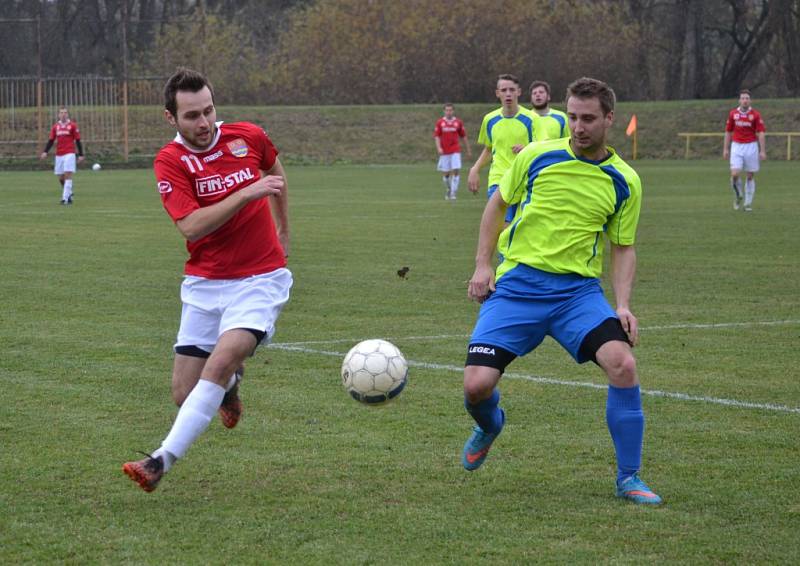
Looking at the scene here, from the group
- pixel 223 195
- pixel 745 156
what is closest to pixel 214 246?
pixel 223 195

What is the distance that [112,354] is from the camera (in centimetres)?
856

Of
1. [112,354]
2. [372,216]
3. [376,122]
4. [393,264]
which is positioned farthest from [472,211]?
[376,122]

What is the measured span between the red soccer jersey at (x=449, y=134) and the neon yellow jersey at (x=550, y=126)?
1364cm

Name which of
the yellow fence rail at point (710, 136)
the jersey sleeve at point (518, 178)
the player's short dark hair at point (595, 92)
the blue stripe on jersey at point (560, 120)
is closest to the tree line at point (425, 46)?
the yellow fence rail at point (710, 136)

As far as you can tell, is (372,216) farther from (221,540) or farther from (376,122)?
(376,122)

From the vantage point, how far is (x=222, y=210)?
16.8 feet

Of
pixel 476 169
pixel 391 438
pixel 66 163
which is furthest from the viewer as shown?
pixel 66 163

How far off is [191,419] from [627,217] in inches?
79.6

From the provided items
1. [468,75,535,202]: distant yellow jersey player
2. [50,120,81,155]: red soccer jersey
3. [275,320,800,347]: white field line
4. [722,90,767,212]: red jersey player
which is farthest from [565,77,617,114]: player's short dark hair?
[50,120,81,155]: red soccer jersey

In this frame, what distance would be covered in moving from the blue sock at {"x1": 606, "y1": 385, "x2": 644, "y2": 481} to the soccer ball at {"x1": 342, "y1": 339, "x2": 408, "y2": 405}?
1056 millimetres

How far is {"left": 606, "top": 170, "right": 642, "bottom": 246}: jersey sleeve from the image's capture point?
17.3ft

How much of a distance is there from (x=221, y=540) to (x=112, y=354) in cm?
424

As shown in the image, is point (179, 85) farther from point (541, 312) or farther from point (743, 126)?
point (743, 126)

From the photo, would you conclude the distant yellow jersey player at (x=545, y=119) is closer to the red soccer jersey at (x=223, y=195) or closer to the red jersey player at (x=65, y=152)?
the red soccer jersey at (x=223, y=195)
